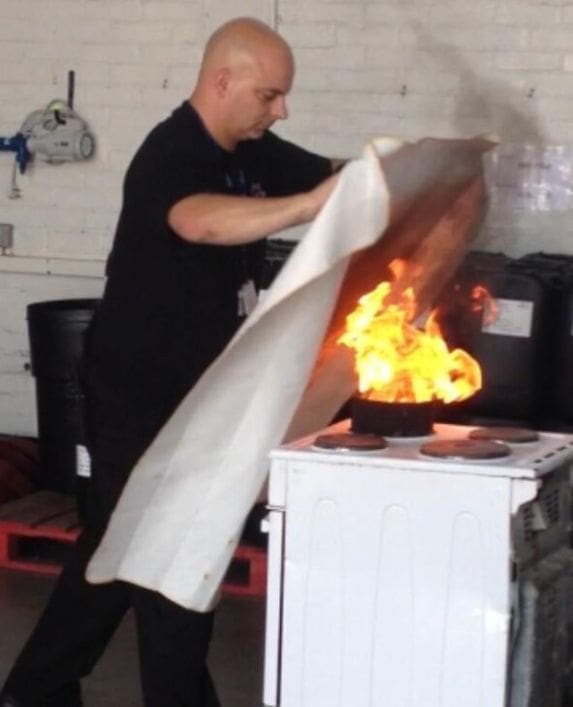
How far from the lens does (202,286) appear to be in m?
4.10

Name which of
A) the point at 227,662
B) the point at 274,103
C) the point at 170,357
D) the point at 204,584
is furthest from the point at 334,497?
the point at 227,662

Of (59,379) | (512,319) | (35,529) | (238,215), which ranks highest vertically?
(238,215)

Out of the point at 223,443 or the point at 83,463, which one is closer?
the point at 223,443

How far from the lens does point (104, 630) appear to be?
4.34 metres

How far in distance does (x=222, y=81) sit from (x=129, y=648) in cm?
201

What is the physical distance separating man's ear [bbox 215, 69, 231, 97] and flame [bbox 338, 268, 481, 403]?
594 mm

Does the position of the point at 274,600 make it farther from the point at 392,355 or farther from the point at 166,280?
the point at 166,280

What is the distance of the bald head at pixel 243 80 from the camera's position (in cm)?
400

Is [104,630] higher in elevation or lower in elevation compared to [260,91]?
lower

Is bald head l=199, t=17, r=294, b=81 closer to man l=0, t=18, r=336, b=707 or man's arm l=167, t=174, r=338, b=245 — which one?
man l=0, t=18, r=336, b=707

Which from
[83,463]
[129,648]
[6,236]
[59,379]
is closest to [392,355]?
[129,648]

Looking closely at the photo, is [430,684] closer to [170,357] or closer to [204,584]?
[204,584]

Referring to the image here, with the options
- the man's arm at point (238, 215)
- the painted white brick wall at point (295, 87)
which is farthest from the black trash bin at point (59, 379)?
the man's arm at point (238, 215)

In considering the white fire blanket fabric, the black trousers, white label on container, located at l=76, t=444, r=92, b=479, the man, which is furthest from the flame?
white label on container, located at l=76, t=444, r=92, b=479
